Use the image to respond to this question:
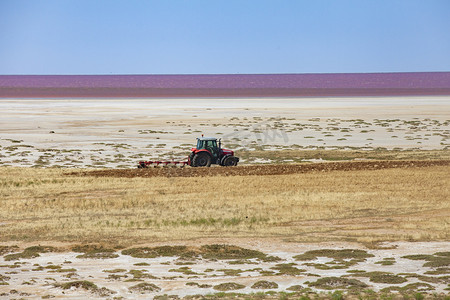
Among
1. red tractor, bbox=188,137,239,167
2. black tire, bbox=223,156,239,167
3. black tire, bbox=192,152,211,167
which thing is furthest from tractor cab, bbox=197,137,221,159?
black tire, bbox=223,156,239,167

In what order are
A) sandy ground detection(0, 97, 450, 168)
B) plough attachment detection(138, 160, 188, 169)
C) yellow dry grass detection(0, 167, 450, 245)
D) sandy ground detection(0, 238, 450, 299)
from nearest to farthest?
sandy ground detection(0, 238, 450, 299) → yellow dry grass detection(0, 167, 450, 245) → plough attachment detection(138, 160, 188, 169) → sandy ground detection(0, 97, 450, 168)

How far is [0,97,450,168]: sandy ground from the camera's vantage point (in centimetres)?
6445

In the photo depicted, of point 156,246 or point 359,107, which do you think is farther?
point 359,107

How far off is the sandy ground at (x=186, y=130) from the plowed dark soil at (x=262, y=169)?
8137 mm

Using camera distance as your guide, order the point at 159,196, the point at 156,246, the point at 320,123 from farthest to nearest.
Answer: the point at 320,123 → the point at 159,196 → the point at 156,246

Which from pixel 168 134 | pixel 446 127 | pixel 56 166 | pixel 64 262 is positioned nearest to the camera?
pixel 64 262

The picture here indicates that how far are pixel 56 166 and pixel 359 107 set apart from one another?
269ft

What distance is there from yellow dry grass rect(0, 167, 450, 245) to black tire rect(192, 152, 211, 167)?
4.57 metres

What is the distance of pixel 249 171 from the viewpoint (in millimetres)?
47625

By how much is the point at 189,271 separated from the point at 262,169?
25.5 meters

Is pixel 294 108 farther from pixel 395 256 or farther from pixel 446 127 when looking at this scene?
pixel 395 256

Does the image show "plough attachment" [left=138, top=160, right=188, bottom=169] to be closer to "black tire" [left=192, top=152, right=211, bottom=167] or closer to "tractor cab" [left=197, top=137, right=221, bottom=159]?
"black tire" [left=192, top=152, right=211, bottom=167]

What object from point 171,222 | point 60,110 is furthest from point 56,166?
point 60,110

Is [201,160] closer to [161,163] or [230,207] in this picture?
[161,163]
